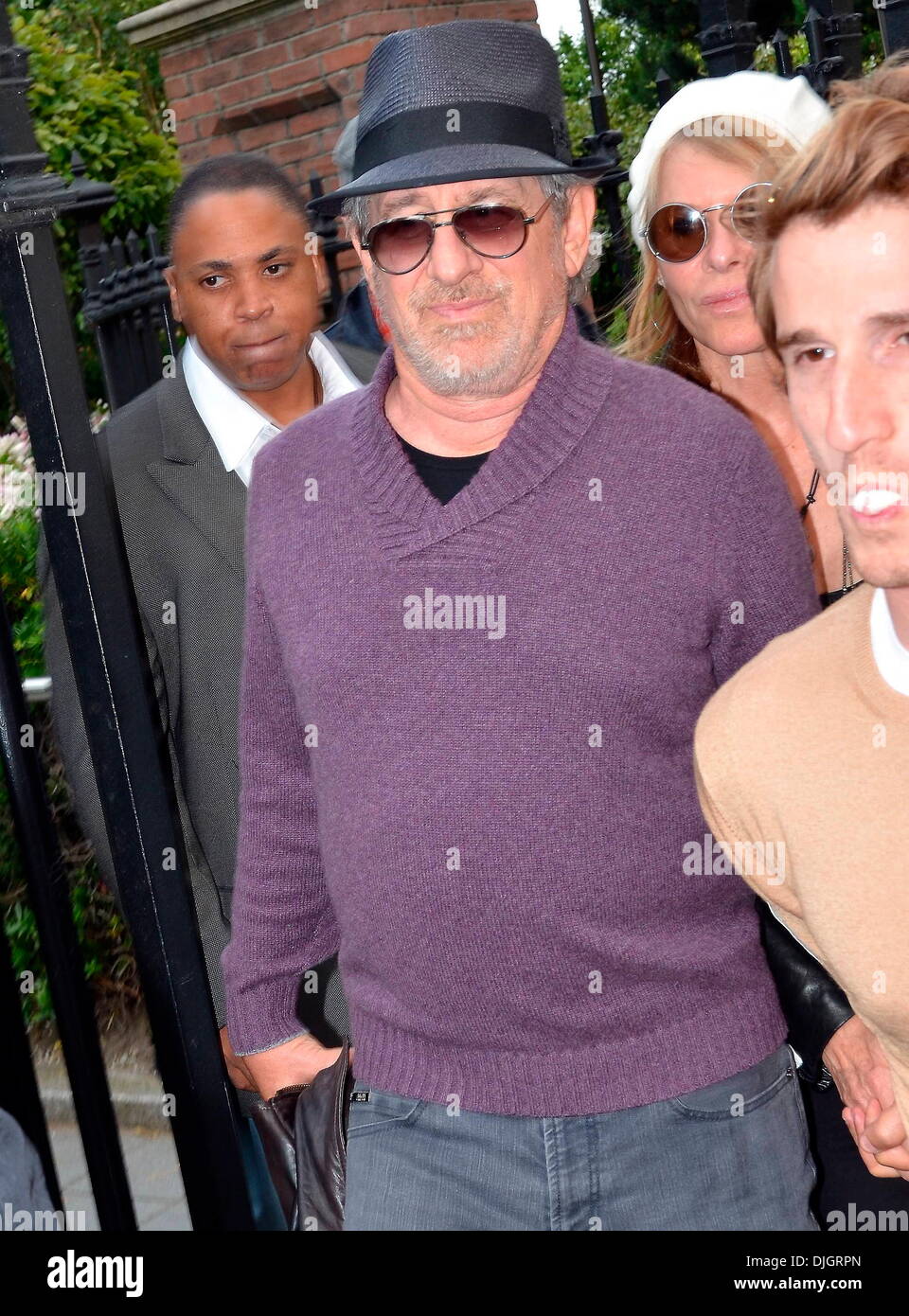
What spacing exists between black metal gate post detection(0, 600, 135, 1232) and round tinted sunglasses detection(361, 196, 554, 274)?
792mm

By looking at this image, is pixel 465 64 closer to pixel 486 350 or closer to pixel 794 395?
pixel 486 350

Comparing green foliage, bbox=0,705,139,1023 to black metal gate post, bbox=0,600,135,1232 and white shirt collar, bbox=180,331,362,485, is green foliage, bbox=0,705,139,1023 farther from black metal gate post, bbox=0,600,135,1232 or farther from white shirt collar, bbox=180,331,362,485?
black metal gate post, bbox=0,600,135,1232

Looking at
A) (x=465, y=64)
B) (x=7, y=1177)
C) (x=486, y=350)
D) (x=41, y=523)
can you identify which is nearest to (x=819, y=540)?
(x=486, y=350)

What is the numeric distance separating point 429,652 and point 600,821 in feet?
1.07

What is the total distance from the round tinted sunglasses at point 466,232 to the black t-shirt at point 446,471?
273 millimetres

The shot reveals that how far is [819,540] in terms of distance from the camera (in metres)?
2.77

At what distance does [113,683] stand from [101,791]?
0.57ft

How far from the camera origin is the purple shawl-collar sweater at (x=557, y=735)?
2057 mm

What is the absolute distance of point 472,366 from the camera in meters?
2.18

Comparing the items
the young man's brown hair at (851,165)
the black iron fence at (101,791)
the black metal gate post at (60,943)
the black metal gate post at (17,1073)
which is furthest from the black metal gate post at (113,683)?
the young man's brown hair at (851,165)

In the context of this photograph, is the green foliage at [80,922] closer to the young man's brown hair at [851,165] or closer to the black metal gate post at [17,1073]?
the black metal gate post at [17,1073]
